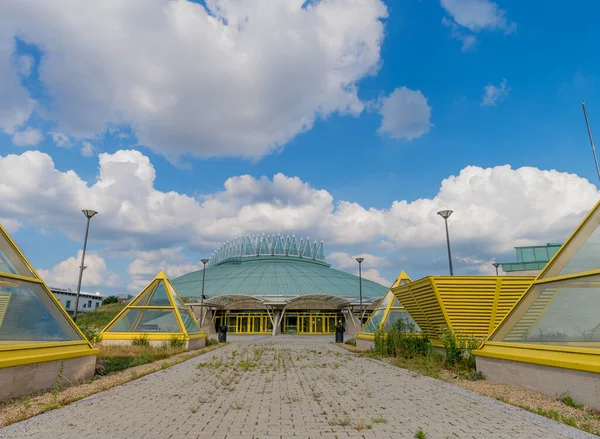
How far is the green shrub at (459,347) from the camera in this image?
1170 cm

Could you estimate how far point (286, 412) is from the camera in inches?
288

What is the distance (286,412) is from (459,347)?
6834mm

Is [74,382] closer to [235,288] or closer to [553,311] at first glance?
[553,311]

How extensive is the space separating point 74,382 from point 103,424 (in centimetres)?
384

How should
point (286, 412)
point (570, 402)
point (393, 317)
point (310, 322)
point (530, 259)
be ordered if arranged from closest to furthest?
point (570, 402)
point (286, 412)
point (393, 317)
point (530, 259)
point (310, 322)

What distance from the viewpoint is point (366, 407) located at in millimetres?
7727

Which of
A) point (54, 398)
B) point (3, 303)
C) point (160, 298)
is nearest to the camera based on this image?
point (54, 398)

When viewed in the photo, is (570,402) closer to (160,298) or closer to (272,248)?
(160,298)

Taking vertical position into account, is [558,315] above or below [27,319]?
above

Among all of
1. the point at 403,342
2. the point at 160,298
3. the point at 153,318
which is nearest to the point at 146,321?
the point at 153,318

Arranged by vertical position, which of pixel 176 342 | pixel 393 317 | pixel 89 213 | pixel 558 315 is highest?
pixel 89 213

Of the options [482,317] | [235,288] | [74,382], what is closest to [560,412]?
[482,317]

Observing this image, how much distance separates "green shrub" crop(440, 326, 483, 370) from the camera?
1170 cm

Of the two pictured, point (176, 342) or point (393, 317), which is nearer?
point (176, 342)
